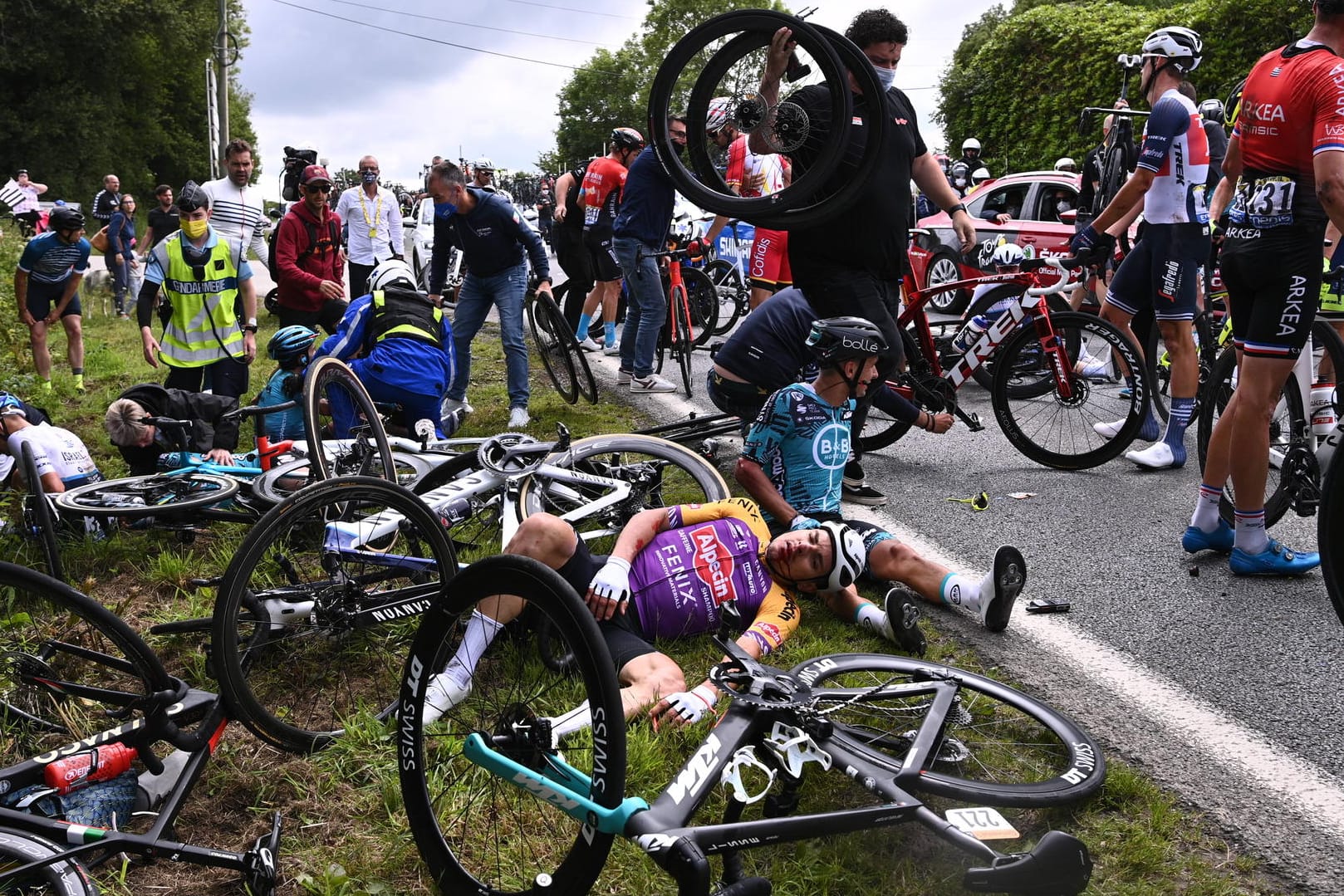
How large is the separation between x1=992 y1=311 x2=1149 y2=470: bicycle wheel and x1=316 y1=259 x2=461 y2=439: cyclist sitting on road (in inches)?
133

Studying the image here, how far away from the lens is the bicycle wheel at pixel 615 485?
5.03 metres

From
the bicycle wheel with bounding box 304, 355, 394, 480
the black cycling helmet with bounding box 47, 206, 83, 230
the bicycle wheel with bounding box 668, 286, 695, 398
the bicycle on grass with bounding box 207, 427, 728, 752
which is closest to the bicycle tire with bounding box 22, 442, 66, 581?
the bicycle on grass with bounding box 207, 427, 728, 752

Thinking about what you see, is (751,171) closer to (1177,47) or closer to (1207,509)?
(1177,47)

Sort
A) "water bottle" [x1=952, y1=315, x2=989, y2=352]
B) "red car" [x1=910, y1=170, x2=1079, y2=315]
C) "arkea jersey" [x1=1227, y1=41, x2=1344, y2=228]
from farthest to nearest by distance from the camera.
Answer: "red car" [x1=910, y1=170, x2=1079, y2=315]
"water bottle" [x1=952, y1=315, x2=989, y2=352]
"arkea jersey" [x1=1227, y1=41, x2=1344, y2=228]

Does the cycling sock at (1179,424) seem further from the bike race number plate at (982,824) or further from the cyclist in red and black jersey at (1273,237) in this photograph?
the bike race number plate at (982,824)

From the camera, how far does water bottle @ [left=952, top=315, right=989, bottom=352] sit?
660 centimetres

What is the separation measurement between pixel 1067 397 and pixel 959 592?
8.09 ft

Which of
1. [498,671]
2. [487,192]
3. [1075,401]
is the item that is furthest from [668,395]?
[498,671]

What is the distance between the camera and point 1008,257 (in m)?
6.62

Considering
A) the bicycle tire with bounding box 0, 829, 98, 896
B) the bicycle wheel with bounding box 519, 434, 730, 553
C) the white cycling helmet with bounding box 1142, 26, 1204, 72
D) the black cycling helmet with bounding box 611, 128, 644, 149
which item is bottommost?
the bicycle tire with bounding box 0, 829, 98, 896

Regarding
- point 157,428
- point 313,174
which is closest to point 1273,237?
point 157,428

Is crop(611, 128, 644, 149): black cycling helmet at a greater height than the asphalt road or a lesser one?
greater

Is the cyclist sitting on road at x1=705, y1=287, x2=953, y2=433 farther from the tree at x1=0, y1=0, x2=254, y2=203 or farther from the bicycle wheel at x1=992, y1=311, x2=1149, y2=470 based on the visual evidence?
the tree at x1=0, y1=0, x2=254, y2=203

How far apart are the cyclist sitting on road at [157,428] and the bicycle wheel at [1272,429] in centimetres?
498
